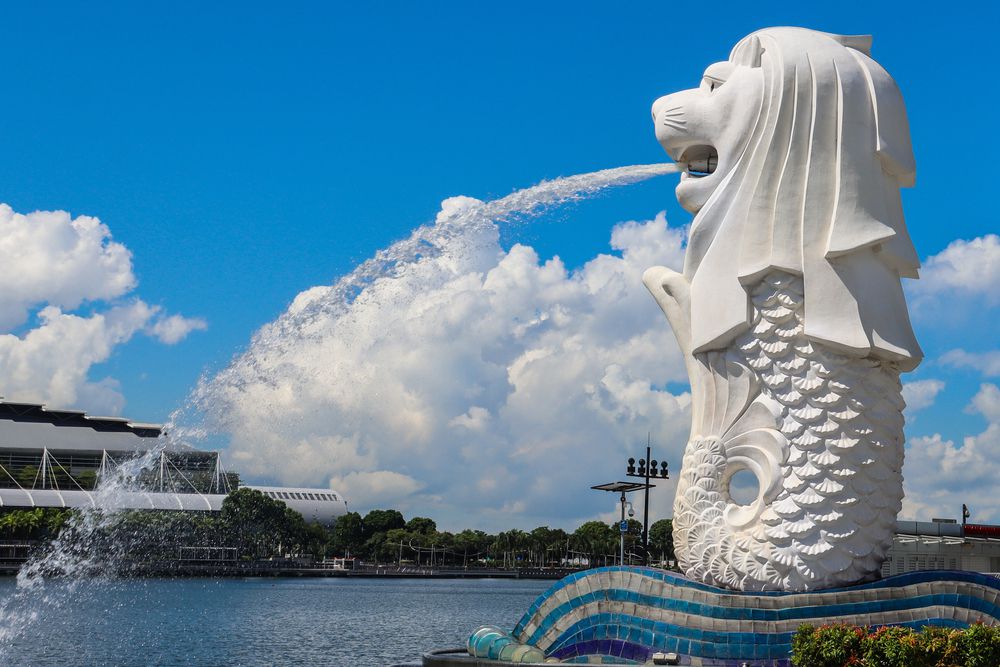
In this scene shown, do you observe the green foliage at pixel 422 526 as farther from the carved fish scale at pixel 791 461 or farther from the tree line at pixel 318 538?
the carved fish scale at pixel 791 461

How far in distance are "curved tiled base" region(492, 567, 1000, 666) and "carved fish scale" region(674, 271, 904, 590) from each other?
0.46 m

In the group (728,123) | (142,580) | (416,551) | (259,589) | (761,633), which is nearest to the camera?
(761,633)

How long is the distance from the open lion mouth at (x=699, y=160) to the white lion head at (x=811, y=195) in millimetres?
638

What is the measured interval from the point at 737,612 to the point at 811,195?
271 inches

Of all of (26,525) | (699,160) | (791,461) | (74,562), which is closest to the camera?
(791,461)

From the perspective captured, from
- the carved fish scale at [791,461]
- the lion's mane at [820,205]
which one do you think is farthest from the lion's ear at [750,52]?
the carved fish scale at [791,461]

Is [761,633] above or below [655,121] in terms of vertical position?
below

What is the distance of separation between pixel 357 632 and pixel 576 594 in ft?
71.9

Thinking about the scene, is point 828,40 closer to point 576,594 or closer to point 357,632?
point 576,594

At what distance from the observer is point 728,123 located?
20688 millimetres

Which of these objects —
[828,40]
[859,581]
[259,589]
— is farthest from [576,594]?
[259,589]

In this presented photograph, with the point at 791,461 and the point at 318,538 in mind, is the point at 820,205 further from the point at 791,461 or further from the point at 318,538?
the point at 318,538

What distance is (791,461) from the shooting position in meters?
19.4

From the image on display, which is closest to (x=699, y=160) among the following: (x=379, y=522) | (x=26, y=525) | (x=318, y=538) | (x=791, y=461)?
(x=791, y=461)
